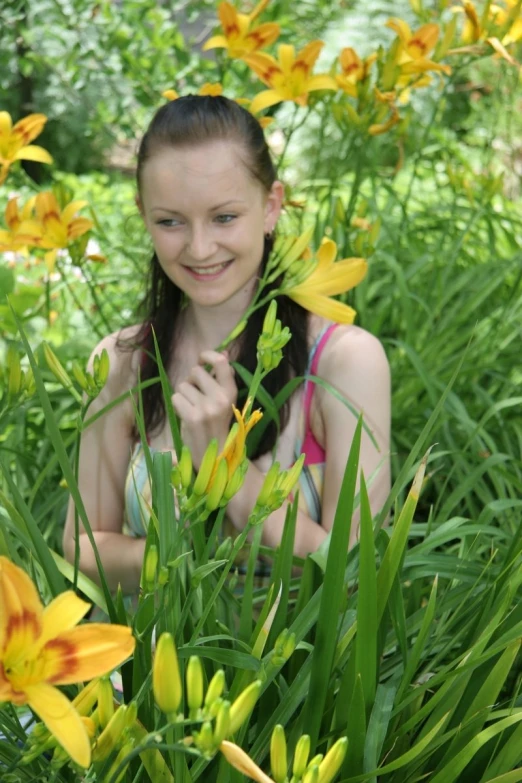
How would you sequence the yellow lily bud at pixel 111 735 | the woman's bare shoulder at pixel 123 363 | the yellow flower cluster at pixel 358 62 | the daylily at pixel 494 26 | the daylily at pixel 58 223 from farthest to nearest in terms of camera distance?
the daylily at pixel 494 26 < the yellow flower cluster at pixel 358 62 < the woman's bare shoulder at pixel 123 363 < the daylily at pixel 58 223 < the yellow lily bud at pixel 111 735

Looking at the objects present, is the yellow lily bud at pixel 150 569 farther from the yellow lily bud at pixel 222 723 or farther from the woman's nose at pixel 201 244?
the woman's nose at pixel 201 244

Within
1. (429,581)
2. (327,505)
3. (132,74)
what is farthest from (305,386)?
(132,74)

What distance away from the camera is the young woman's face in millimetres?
1548

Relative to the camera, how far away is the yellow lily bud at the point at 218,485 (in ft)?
2.60

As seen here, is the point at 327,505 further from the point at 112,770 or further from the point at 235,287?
the point at 112,770

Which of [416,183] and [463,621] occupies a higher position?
[463,621]

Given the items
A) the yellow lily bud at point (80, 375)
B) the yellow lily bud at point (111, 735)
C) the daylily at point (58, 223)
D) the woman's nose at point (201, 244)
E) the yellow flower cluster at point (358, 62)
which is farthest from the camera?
the yellow flower cluster at point (358, 62)

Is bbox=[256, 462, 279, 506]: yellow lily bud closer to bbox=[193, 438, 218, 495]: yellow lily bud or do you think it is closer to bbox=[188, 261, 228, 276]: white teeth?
bbox=[193, 438, 218, 495]: yellow lily bud

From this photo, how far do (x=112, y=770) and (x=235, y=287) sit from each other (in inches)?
36.9

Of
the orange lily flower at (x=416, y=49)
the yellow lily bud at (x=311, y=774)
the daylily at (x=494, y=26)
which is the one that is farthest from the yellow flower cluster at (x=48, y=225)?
the yellow lily bud at (x=311, y=774)

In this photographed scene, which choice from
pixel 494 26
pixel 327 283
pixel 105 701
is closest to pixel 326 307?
pixel 327 283

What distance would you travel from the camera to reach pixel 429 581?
1.50 meters

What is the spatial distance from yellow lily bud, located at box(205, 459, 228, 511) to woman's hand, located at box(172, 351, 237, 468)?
1.70 ft

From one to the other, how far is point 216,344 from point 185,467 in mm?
967
